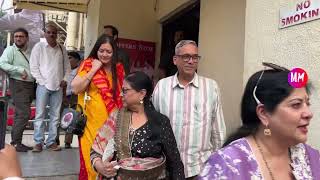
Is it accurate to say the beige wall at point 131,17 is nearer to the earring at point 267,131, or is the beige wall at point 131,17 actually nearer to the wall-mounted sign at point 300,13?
the wall-mounted sign at point 300,13

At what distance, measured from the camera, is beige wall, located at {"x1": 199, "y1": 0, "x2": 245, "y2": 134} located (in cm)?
457

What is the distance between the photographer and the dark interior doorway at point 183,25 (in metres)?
6.33

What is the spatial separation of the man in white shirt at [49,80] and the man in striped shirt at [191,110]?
3056mm

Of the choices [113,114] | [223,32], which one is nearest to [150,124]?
[113,114]

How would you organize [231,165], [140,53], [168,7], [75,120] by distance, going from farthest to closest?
[140,53], [168,7], [75,120], [231,165]

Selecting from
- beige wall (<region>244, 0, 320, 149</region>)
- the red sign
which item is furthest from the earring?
the red sign

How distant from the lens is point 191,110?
3299mm

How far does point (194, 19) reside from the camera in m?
6.46

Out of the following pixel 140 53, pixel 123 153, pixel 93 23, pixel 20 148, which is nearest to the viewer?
pixel 123 153

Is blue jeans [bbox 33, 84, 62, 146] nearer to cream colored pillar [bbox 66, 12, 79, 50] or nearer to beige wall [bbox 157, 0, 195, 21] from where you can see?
beige wall [bbox 157, 0, 195, 21]

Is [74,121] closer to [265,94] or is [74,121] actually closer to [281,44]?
[281,44]

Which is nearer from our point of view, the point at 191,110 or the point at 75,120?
the point at 191,110

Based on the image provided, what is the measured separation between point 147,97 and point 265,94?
5.38 ft
